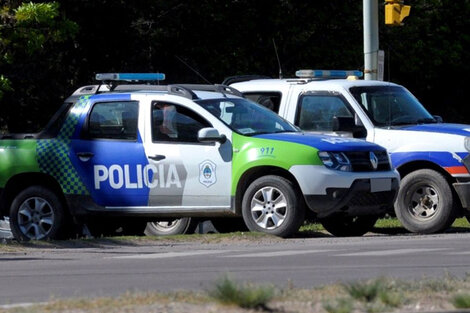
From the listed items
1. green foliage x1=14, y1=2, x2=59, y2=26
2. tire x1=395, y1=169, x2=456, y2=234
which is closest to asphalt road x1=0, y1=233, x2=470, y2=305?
tire x1=395, y1=169, x2=456, y2=234

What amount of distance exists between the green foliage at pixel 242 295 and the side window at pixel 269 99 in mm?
9156

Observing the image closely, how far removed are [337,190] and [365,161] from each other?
63 centimetres

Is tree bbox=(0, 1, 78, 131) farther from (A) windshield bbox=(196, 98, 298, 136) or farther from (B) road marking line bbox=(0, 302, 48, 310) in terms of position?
(B) road marking line bbox=(0, 302, 48, 310)

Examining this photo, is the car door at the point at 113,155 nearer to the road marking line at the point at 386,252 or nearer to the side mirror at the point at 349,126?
the side mirror at the point at 349,126

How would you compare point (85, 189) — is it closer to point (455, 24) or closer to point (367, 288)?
point (367, 288)

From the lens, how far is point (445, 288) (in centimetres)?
902

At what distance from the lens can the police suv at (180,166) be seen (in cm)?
1492

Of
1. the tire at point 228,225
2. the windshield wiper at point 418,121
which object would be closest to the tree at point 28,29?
the tire at point 228,225

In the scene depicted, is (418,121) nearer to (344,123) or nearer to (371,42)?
(344,123)

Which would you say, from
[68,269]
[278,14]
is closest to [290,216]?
[68,269]

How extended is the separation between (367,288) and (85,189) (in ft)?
25.7

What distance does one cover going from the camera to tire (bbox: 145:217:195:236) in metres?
17.0

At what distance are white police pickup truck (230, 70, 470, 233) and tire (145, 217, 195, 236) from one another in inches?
77.4

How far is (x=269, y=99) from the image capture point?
17.4 meters
